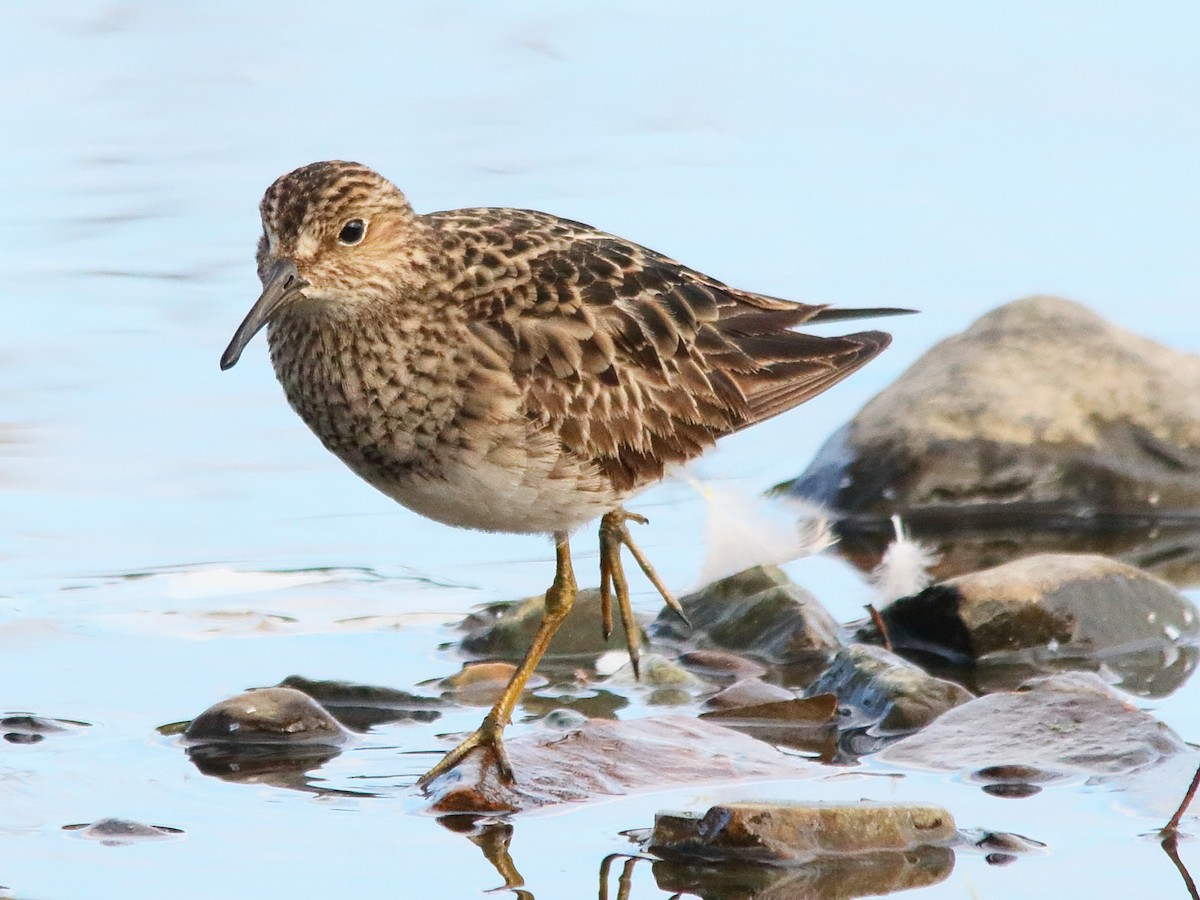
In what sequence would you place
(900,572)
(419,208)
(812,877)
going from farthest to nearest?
(419,208) → (900,572) → (812,877)

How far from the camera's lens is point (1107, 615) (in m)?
8.06

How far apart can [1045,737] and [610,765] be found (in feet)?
4.53

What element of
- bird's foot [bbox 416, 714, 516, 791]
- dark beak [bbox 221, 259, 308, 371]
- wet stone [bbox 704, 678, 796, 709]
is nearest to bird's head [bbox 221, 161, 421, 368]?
dark beak [bbox 221, 259, 308, 371]

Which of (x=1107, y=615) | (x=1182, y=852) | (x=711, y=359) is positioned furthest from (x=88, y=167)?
(x=1182, y=852)

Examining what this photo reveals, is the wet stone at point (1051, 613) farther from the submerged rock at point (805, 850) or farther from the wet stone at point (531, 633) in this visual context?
the submerged rock at point (805, 850)

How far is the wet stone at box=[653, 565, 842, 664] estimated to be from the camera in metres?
8.09

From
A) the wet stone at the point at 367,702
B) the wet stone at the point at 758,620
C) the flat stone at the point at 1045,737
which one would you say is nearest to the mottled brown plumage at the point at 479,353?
the wet stone at the point at 758,620

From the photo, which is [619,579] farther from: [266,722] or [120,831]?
[120,831]

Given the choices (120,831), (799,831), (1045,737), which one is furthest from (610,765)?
(120,831)

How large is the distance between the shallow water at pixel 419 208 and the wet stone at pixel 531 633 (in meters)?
0.18

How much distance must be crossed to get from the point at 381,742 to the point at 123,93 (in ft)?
28.3

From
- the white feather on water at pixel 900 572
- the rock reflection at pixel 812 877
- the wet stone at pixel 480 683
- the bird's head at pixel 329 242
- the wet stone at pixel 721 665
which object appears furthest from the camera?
the white feather on water at pixel 900 572

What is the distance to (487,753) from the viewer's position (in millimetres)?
6789

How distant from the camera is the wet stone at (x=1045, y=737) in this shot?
6754 mm
